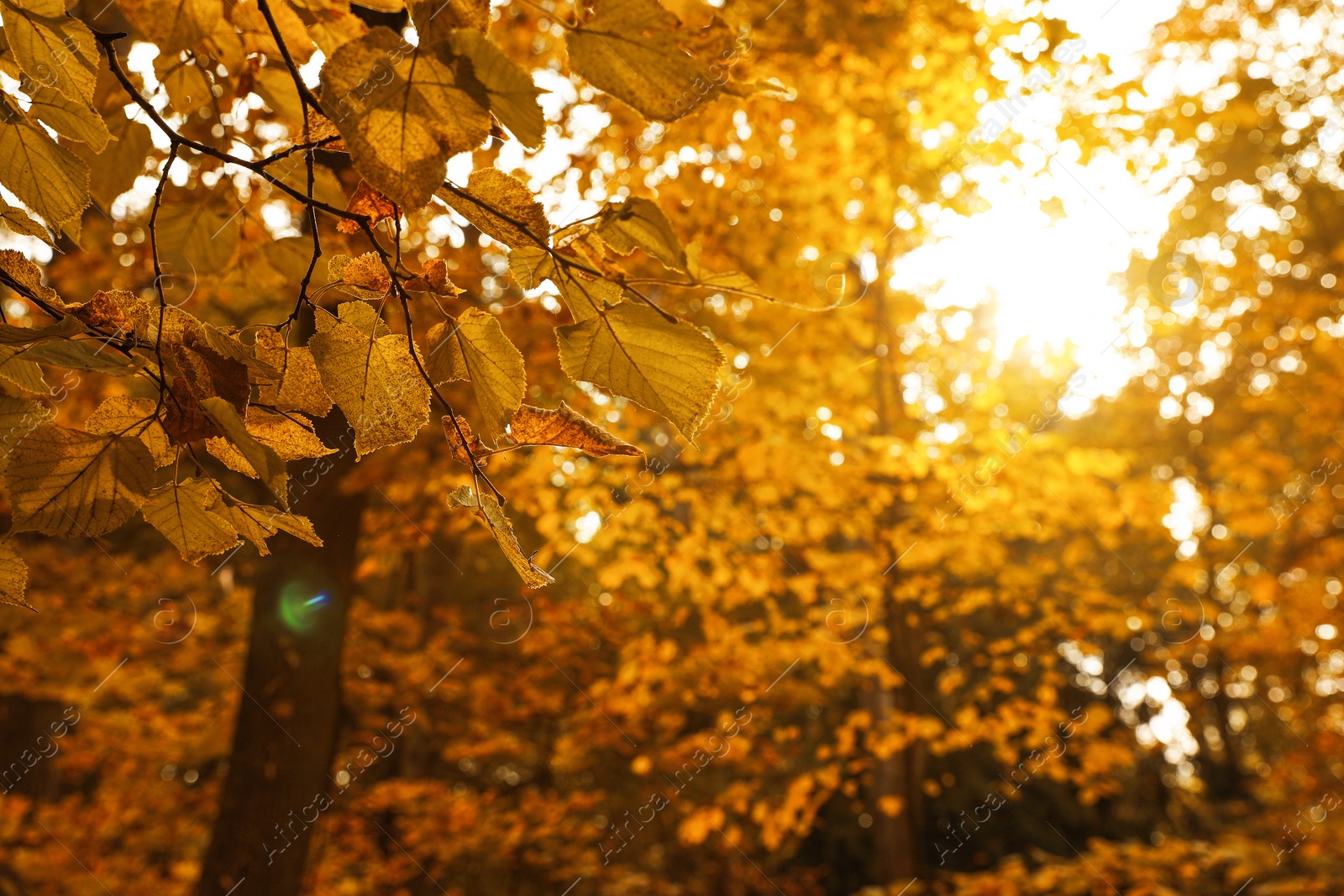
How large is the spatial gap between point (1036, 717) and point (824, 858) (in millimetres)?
6928

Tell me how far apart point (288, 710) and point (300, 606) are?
0.60 metres

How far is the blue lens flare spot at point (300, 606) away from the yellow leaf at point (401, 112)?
15.3 ft

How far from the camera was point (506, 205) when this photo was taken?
22.6 inches

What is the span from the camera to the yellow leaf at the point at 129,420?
68cm

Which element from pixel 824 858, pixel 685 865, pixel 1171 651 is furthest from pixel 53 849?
pixel 1171 651

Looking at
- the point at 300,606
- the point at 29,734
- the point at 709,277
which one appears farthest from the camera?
the point at 29,734

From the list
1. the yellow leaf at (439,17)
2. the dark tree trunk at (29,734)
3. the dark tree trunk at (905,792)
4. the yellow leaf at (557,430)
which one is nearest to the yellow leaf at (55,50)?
the yellow leaf at (439,17)

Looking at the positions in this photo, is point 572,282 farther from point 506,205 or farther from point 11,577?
point 11,577

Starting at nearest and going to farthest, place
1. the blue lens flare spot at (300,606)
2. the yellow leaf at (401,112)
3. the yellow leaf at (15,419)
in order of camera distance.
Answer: the yellow leaf at (401,112) < the yellow leaf at (15,419) < the blue lens flare spot at (300,606)

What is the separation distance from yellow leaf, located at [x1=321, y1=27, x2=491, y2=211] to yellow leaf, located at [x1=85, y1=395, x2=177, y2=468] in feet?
1.14

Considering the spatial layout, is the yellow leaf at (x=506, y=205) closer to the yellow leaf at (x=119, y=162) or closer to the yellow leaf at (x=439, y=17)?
the yellow leaf at (x=439, y=17)

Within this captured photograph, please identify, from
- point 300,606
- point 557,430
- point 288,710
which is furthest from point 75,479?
point 288,710

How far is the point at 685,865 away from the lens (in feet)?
43.5

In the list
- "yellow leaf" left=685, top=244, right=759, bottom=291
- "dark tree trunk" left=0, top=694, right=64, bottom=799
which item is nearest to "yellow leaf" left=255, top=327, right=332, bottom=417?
"yellow leaf" left=685, top=244, right=759, bottom=291
